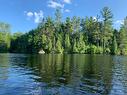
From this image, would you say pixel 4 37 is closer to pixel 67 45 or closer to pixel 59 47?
pixel 59 47

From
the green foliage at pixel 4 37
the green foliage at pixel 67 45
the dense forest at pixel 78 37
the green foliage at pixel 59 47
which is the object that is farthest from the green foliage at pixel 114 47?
the green foliage at pixel 4 37

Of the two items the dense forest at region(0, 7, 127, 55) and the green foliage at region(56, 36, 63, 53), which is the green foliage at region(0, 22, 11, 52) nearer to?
the dense forest at region(0, 7, 127, 55)

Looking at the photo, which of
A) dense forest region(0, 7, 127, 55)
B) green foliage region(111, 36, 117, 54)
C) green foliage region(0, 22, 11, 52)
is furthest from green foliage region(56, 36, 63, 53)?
green foliage region(0, 22, 11, 52)

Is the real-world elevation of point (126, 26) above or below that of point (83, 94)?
above

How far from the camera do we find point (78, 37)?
149500 millimetres

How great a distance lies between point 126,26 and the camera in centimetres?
14125

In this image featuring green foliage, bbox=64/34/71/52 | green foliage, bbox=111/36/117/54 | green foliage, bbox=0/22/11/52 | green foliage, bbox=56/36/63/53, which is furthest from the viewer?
green foliage, bbox=0/22/11/52

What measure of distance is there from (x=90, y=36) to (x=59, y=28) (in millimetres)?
19288

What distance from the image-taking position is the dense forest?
13725 cm

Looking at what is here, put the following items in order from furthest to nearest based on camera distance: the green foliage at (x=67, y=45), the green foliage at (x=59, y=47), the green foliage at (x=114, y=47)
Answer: the green foliage at (x=67, y=45) < the green foliage at (x=59, y=47) < the green foliage at (x=114, y=47)

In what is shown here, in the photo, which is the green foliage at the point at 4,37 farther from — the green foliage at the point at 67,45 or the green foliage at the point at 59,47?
the green foliage at the point at 67,45

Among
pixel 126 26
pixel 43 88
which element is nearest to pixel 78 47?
pixel 126 26

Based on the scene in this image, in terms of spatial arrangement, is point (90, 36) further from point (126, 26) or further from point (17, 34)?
point (17, 34)

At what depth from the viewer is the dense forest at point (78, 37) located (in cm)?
13725
